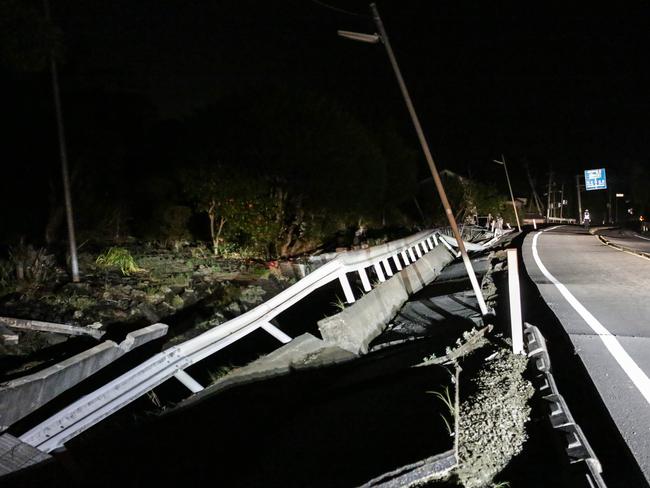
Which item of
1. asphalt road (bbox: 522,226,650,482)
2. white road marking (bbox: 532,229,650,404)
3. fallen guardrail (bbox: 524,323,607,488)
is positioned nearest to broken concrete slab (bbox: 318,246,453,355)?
fallen guardrail (bbox: 524,323,607,488)

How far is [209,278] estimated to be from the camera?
10.5 metres

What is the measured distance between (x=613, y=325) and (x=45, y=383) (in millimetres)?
7042

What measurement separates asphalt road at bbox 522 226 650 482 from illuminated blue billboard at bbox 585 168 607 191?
62.5 meters

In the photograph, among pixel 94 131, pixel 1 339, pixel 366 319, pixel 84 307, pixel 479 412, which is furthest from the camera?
pixel 94 131

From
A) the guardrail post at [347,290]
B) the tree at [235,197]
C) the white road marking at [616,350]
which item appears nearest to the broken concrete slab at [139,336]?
the guardrail post at [347,290]

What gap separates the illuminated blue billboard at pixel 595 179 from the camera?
215 ft

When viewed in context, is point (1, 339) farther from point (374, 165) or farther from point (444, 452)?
point (374, 165)

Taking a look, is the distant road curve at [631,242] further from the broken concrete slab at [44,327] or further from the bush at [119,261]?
the broken concrete slab at [44,327]

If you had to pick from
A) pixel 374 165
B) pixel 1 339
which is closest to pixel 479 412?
pixel 1 339

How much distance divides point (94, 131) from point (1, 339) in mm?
10255

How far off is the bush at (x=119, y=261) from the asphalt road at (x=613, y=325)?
8.50m

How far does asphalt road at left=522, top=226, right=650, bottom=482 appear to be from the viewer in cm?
370

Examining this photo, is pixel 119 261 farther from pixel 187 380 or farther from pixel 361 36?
pixel 361 36

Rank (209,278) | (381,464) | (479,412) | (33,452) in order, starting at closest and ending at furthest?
(33,452) → (381,464) → (479,412) → (209,278)
